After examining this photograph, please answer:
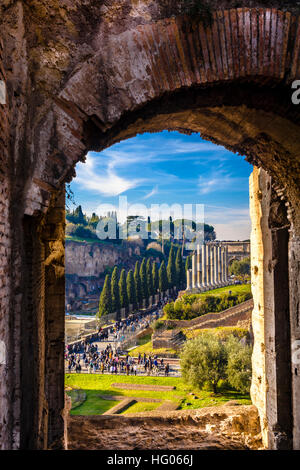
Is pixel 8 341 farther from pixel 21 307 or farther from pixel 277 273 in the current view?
pixel 277 273

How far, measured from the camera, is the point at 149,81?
308 centimetres

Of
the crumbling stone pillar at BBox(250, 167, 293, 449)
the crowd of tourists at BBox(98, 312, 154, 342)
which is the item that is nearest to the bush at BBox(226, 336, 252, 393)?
the crumbling stone pillar at BBox(250, 167, 293, 449)

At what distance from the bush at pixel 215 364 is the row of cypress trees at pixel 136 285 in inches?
702

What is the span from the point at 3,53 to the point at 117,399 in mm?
14509

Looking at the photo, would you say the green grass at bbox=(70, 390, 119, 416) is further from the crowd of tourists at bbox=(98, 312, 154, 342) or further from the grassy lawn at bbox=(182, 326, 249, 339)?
the crowd of tourists at bbox=(98, 312, 154, 342)

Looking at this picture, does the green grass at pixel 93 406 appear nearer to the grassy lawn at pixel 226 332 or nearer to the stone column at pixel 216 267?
the grassy lawn at pixel 226 332

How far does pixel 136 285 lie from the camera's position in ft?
123

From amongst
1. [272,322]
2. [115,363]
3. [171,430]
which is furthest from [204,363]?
[272,322]

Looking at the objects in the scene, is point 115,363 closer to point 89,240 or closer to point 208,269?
point 208,269

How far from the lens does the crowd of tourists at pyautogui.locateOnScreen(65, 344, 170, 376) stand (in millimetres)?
19797

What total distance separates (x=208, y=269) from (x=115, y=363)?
75.5ft

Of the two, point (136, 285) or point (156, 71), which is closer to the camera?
point (156, 71)

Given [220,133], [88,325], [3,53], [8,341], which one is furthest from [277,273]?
[88,325]

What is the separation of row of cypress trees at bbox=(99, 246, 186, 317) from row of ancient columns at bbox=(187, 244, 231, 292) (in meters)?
3.11
